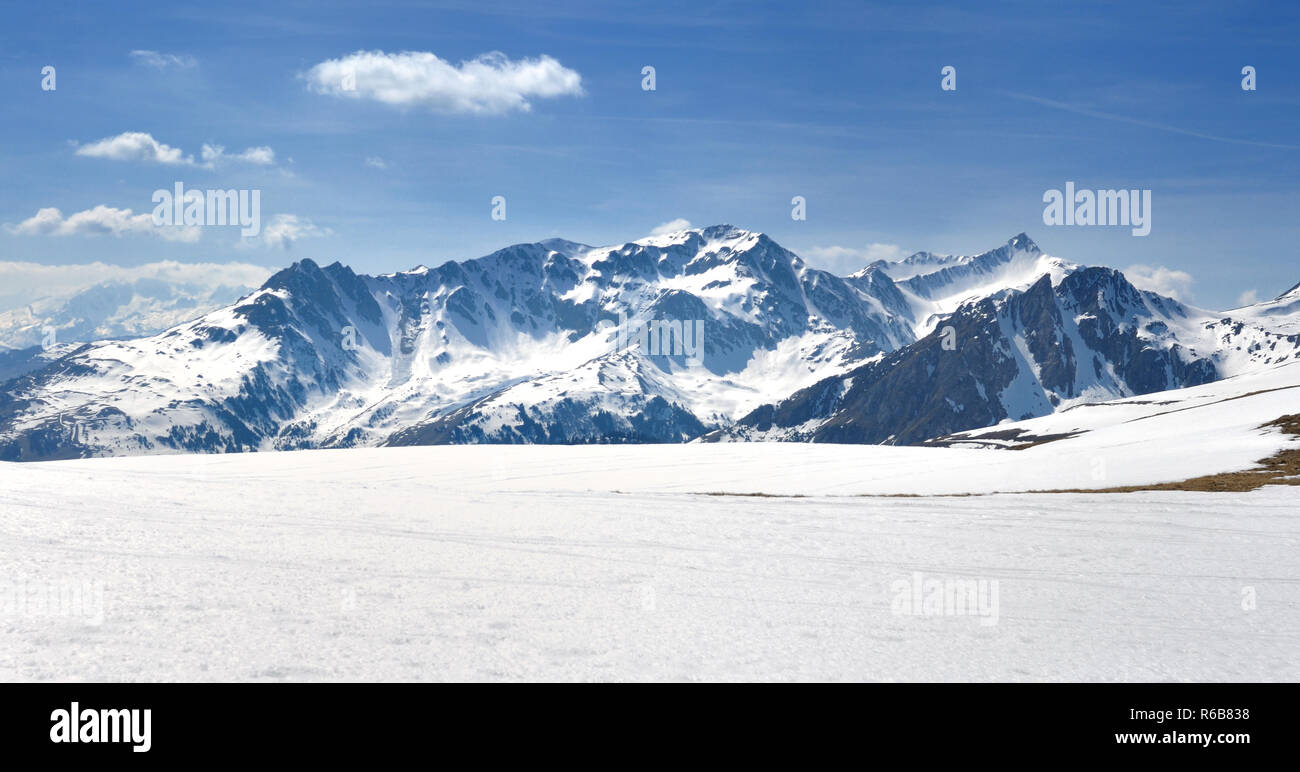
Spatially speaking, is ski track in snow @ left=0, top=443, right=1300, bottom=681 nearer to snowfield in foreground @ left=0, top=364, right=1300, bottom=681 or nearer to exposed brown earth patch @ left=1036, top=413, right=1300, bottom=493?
snowfield in foreground @ left=0, top=364, right=1300, bottom=681

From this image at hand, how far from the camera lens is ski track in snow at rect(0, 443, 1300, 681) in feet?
46.6

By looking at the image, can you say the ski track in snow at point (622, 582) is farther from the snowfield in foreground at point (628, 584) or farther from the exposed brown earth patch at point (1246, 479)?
the exposed brown earth patch at point (1246, 479)

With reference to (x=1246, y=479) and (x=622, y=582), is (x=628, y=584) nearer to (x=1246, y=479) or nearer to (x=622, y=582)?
(x=622, y=582)

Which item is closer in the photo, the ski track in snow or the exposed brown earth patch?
the ski track in snow

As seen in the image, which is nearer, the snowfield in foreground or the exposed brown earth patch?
the snowfield in foreground

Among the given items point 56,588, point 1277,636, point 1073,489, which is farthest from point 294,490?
point 1073,489

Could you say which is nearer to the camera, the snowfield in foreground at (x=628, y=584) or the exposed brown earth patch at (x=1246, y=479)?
the snowfield in foreground at (x=628, y=584)

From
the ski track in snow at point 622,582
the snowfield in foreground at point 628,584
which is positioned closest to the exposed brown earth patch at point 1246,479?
the snowfield in foreground at point 628,584

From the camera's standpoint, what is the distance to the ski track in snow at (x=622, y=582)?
14203 millimetres

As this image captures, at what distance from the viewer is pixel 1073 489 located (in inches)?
1651

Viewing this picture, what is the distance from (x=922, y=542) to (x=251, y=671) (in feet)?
66.7

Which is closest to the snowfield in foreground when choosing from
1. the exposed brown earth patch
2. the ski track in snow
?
the ski track in snow
